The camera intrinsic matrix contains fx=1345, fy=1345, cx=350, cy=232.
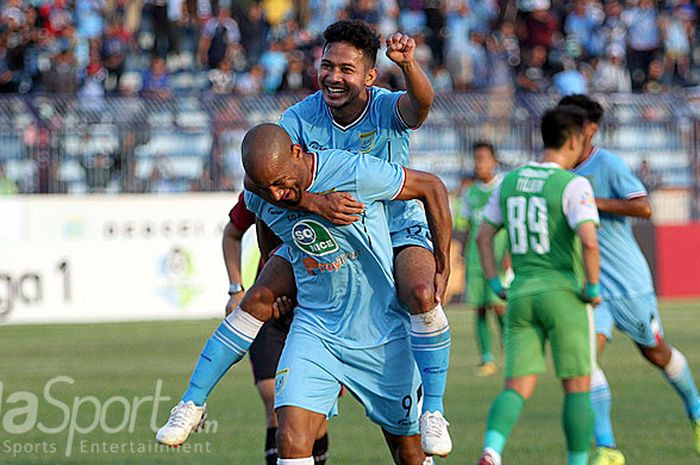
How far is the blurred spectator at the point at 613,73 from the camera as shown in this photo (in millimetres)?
25500

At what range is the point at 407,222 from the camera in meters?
6.58

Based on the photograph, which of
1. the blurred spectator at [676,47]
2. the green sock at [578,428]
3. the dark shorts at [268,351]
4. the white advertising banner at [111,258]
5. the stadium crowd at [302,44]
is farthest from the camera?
the blurred spectator at [676,47]

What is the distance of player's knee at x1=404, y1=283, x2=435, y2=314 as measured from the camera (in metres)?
6.19

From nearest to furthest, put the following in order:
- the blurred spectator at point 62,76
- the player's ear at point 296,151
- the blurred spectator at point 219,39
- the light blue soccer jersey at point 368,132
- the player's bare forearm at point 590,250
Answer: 1. the player's ear at point 296,151
2. the light blue soccer jersey at point 368,132
3. the player's bare forearm at point 590,250
4. the blurred spectator at point 62,76
5. the blurred spectator at point 219,39

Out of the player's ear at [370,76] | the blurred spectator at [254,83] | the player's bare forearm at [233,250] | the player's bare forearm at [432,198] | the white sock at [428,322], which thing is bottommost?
the white sock at [428,322]

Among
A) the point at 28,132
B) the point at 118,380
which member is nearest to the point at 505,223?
the point at 118,380

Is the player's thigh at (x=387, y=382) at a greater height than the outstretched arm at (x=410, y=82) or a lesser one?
lesser

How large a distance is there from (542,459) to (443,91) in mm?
15930

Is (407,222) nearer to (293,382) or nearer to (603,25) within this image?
(293,382)

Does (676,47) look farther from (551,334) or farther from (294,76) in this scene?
(551,334)

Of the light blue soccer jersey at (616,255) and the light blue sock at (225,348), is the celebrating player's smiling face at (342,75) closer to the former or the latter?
the light blue sock at (225,348)

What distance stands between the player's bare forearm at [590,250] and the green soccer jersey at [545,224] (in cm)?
6

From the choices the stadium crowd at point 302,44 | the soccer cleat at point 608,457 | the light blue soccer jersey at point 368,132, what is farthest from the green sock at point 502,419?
the stadium crowd at point 302,44

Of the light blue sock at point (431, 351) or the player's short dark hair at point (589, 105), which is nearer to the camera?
the light blue sock at point (431, 351)
